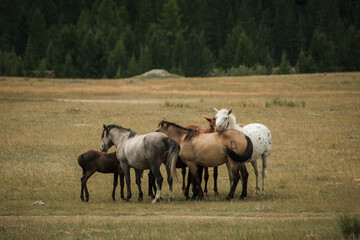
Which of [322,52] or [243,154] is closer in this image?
[243,154]

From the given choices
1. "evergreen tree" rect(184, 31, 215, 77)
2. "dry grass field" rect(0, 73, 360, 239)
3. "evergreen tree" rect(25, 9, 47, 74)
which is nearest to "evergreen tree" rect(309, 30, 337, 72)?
"evergreen tree" rect(184, 31, 215, 77)

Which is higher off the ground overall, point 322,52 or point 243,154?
point 322,52

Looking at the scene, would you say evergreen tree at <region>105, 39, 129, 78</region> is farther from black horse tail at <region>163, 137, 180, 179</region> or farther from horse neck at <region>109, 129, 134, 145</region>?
black horse tail at <region>163, 137, 180, 179</region>

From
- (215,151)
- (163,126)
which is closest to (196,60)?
(163,126)

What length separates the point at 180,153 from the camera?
14508mm

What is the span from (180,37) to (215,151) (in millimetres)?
84764

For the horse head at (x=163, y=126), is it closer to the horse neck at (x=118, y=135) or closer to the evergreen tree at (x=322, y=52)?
the horse neck at (x=118, y=135)

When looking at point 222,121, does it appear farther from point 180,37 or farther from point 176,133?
point 180,37

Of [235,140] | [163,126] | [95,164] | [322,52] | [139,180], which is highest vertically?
[322,52]

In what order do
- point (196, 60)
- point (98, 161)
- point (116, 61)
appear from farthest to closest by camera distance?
point (116, 61) < point (196, 60) < point (98, 161)

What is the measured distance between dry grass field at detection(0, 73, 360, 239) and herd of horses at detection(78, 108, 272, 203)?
0.58 meters

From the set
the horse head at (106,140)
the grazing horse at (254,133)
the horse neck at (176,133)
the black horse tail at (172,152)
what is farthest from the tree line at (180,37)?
the black horse tail at (172,152)

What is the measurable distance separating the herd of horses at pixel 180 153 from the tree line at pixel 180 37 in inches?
2510

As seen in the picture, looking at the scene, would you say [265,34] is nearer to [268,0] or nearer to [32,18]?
[268,0]
